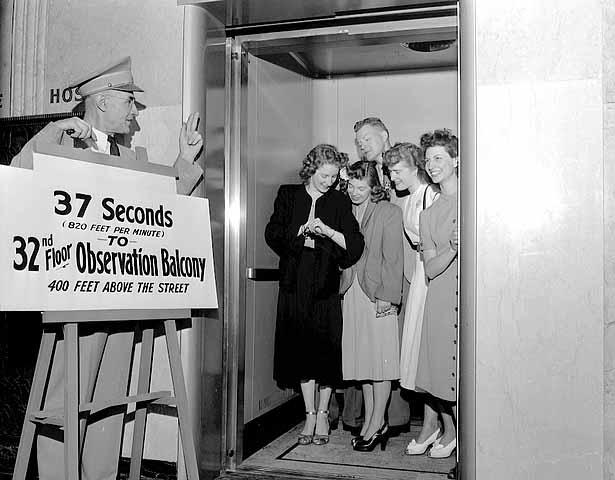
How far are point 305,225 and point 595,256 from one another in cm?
181

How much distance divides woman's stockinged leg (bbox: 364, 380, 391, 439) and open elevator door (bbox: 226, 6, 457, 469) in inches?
22.3

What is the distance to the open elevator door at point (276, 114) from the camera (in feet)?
12.2

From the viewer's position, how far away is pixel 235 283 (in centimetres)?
373

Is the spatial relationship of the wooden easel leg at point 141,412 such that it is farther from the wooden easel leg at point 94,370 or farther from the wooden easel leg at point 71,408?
the wooden easel leg at point 71,408

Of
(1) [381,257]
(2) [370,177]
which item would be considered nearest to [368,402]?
(1) [381,257]

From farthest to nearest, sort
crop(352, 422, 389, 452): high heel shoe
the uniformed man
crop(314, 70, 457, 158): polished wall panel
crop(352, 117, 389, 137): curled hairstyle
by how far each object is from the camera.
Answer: crop(314, 70, 457, 158): polished wall panel → crop(352, 117, 389, 137): curled hairstyle → crop(352, 422, 389, 452): high heel shoe → the uniformed man

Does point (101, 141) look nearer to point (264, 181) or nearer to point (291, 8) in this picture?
point (291, 8)

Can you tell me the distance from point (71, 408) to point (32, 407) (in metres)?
0.22

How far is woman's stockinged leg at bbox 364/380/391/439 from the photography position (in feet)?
Result: 13.5

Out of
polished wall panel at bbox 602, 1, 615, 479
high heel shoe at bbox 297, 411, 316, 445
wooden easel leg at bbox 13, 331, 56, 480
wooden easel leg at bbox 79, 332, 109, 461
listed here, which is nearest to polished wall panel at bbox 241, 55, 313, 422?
high heel shoe at bbox 297, 411, 316, 445

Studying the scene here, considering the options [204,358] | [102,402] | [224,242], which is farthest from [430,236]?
[102,402]

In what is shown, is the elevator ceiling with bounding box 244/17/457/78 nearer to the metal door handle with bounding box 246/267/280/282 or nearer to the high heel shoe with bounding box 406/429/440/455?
the metal door handle with bounding box 246/267/280/282

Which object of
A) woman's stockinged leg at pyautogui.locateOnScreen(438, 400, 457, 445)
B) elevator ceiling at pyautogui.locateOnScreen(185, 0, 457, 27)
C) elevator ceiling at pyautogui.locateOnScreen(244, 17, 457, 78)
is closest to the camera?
elevator ceiling at pyautogui.locateOnScreen(185, 0, 457, 27)

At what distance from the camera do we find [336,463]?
3.87 metres
